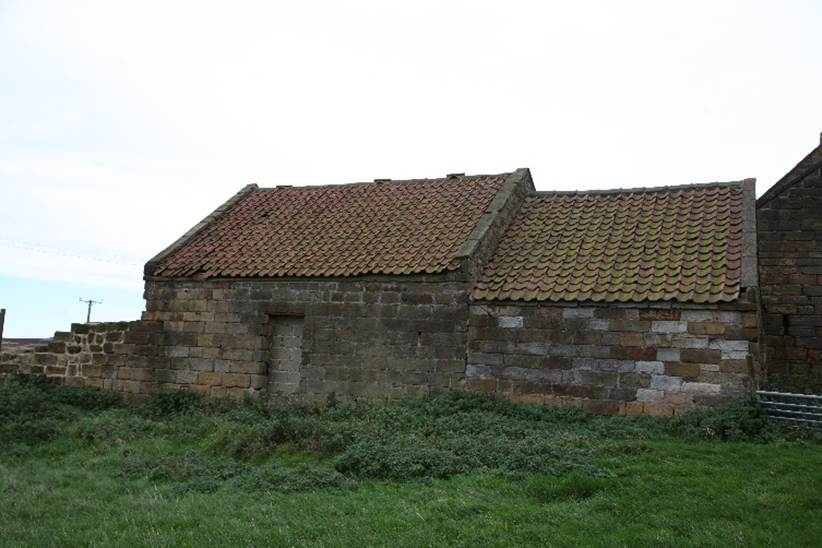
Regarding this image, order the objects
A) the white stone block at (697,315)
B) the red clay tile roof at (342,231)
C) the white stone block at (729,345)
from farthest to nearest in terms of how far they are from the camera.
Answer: the red clay tile roof at (342,231) → the white stone block at (697,315) → the white stone block at (729,345)

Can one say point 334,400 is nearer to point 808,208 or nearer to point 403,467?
point 403,467

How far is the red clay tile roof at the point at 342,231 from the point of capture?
14266 mm

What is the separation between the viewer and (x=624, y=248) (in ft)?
43.6

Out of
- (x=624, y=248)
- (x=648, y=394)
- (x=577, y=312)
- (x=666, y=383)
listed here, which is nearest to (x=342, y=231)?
(x=577, y=312)

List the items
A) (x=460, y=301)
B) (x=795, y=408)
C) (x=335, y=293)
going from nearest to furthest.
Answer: (x=795, y=408) → (x=460, y=301) → (x=335, y=293)

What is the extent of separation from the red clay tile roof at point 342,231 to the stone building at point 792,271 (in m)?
6.16

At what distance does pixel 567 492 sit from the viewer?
7.54 metres

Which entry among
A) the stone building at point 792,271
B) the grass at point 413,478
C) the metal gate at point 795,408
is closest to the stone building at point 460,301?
the metal gate at point 795,408

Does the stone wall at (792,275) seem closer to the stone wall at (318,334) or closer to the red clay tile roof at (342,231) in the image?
the red clay tile roof at (342,231)

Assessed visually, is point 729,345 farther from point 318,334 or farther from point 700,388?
point 318,334

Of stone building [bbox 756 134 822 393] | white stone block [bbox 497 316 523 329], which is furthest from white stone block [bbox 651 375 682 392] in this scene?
stone building [bbox 756 134 822 393]

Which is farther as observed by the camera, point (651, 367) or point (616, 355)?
point (616, 355)

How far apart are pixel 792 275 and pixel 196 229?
13862 mm

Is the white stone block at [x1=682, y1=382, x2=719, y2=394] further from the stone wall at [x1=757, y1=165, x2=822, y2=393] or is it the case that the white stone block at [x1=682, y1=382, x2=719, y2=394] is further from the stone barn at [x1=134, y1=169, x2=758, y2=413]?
the stone wall at [x1=757, y1=165, x2=822, y2=393]
